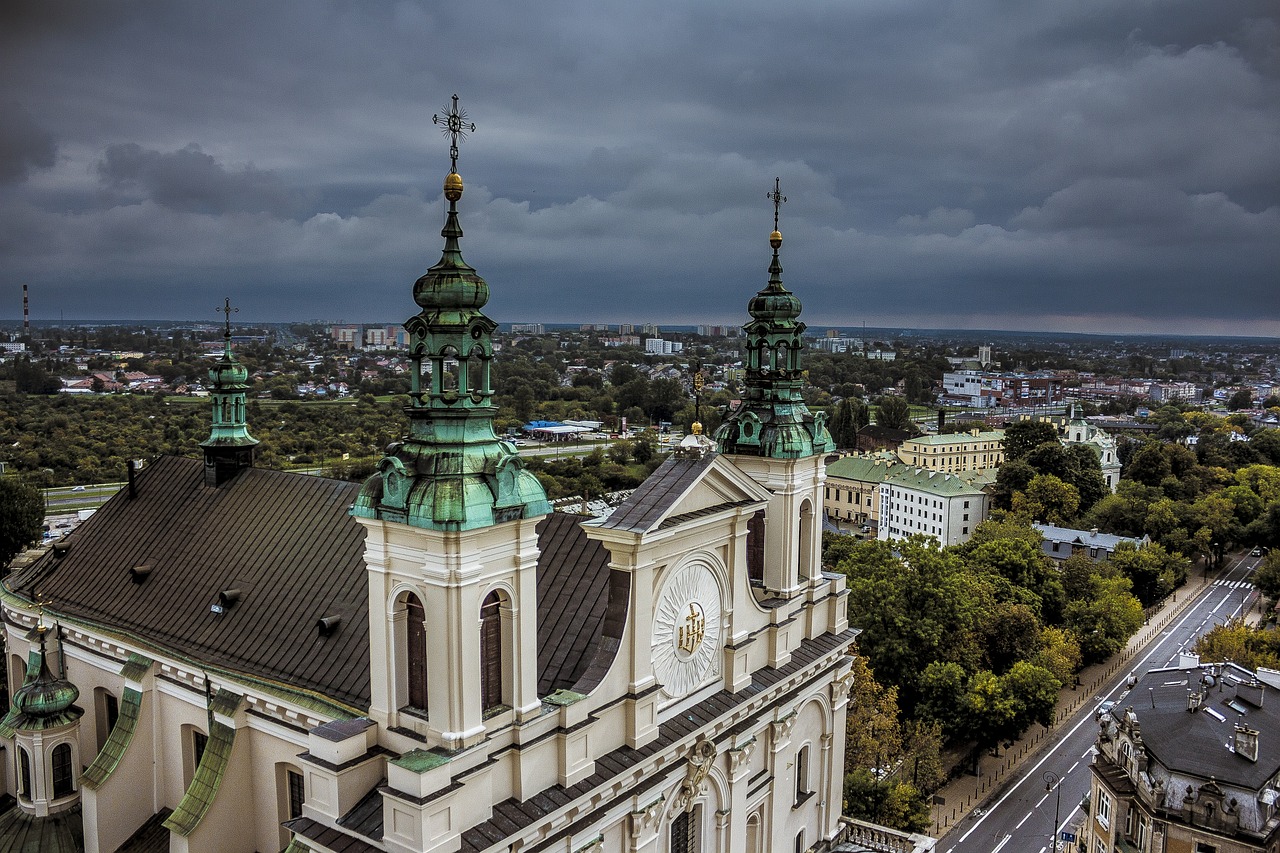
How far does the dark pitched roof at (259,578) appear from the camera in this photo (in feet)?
77.7

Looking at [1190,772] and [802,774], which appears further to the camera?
[1190,772]

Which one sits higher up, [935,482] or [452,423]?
[452,423]

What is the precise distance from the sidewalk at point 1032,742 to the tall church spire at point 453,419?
136 ft

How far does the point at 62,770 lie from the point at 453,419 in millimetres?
21803

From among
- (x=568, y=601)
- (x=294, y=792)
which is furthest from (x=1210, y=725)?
(x=294, y=792)

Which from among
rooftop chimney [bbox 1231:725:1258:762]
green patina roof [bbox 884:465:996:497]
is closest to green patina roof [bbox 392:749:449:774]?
rooftop chimney [bbox 1231:725:1258:762]

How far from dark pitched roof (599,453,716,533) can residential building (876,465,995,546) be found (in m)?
89.1

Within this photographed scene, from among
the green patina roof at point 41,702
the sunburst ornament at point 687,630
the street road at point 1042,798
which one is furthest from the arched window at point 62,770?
the street road at point 1042,798

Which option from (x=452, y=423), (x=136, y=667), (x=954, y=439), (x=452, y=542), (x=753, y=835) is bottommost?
(x=954, y=439)

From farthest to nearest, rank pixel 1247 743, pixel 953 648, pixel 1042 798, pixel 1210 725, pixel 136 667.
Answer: pixel 953 648 < pixel 1042 798 < pixel 1210 725 < pixel 1247 743 < pixel 136 667

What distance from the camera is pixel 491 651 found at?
18781 millimetres

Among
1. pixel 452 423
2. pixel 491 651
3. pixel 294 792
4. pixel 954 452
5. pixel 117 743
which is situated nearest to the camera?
pixel 452 423

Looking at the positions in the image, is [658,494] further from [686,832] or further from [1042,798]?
[1042,798]

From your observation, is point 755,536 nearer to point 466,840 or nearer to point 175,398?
point 466,840
